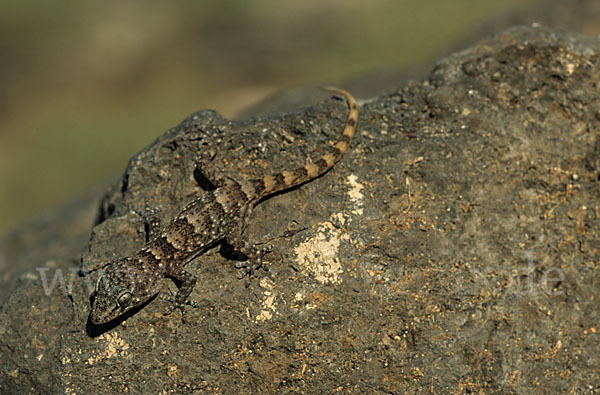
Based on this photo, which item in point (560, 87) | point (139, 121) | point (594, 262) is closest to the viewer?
point (594, 262)

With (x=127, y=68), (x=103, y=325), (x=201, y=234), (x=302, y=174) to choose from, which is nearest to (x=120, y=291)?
(x=103, y=325)

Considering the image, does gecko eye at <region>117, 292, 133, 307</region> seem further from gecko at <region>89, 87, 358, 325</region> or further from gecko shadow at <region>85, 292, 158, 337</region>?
gecko shadow at <region>85, 292, 158, 337</region>

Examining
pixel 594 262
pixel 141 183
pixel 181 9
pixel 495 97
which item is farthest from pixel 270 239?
pixel 181 9

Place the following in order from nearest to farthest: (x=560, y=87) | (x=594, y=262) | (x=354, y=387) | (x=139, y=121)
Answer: (x=354, y=387) → (x=594, y=262) → (x=560, y=87) → (x=139, y=121)

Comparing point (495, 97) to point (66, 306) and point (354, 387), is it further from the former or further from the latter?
point (66, 306)

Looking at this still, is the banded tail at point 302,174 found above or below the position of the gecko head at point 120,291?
above

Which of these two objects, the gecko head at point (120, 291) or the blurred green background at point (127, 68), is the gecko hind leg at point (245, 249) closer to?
the gecko head at point (120, 291)

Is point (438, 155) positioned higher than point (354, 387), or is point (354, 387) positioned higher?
point (438, 155)

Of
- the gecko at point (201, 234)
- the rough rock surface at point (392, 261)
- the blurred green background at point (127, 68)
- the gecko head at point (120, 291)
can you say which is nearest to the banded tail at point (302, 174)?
the gecko at point (201, 234)
